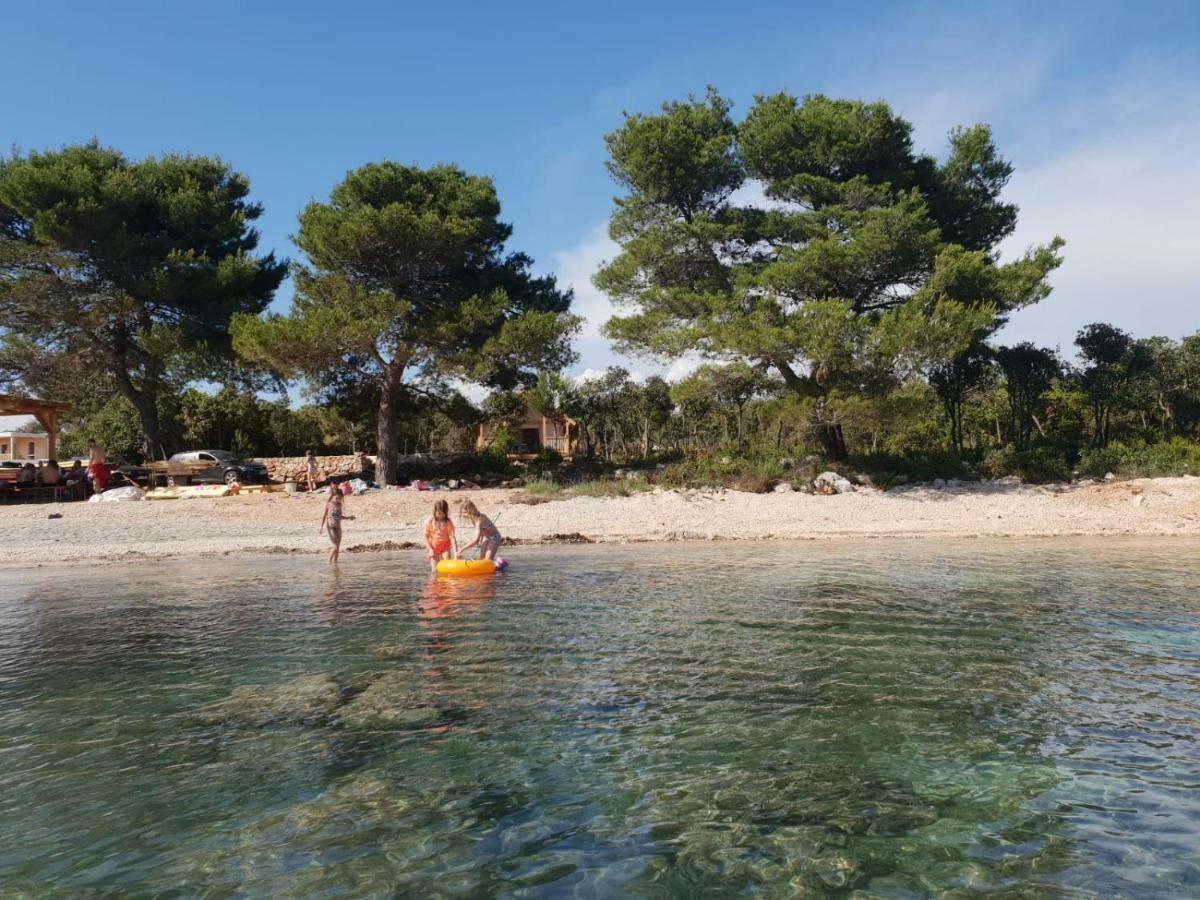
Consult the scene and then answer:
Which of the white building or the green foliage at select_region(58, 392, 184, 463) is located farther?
the white building

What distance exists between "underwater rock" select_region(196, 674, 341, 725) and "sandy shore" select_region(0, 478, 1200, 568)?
39.0ft

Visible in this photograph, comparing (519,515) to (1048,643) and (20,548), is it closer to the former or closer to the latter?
(20,548)

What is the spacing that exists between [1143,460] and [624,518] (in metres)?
18.3

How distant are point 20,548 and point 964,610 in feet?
67.1

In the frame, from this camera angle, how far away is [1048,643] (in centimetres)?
856

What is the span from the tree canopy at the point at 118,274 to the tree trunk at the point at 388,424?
640 cm

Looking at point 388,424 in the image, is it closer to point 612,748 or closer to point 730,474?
point 730,474

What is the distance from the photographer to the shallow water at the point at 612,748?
4012mm

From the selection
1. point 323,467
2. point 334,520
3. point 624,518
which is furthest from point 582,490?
point 323,467

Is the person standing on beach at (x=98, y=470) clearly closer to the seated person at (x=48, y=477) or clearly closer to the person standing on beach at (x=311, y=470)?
the seated person at (x=48, y=477)

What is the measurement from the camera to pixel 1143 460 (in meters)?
27.1

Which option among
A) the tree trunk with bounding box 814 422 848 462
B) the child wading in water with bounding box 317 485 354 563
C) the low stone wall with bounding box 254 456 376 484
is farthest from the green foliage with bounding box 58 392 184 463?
the tree trunk with bounding box 814 422 848 462

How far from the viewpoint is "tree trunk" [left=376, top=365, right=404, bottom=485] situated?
3022 cm

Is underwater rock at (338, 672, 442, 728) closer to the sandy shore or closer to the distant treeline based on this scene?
the sandy shore
